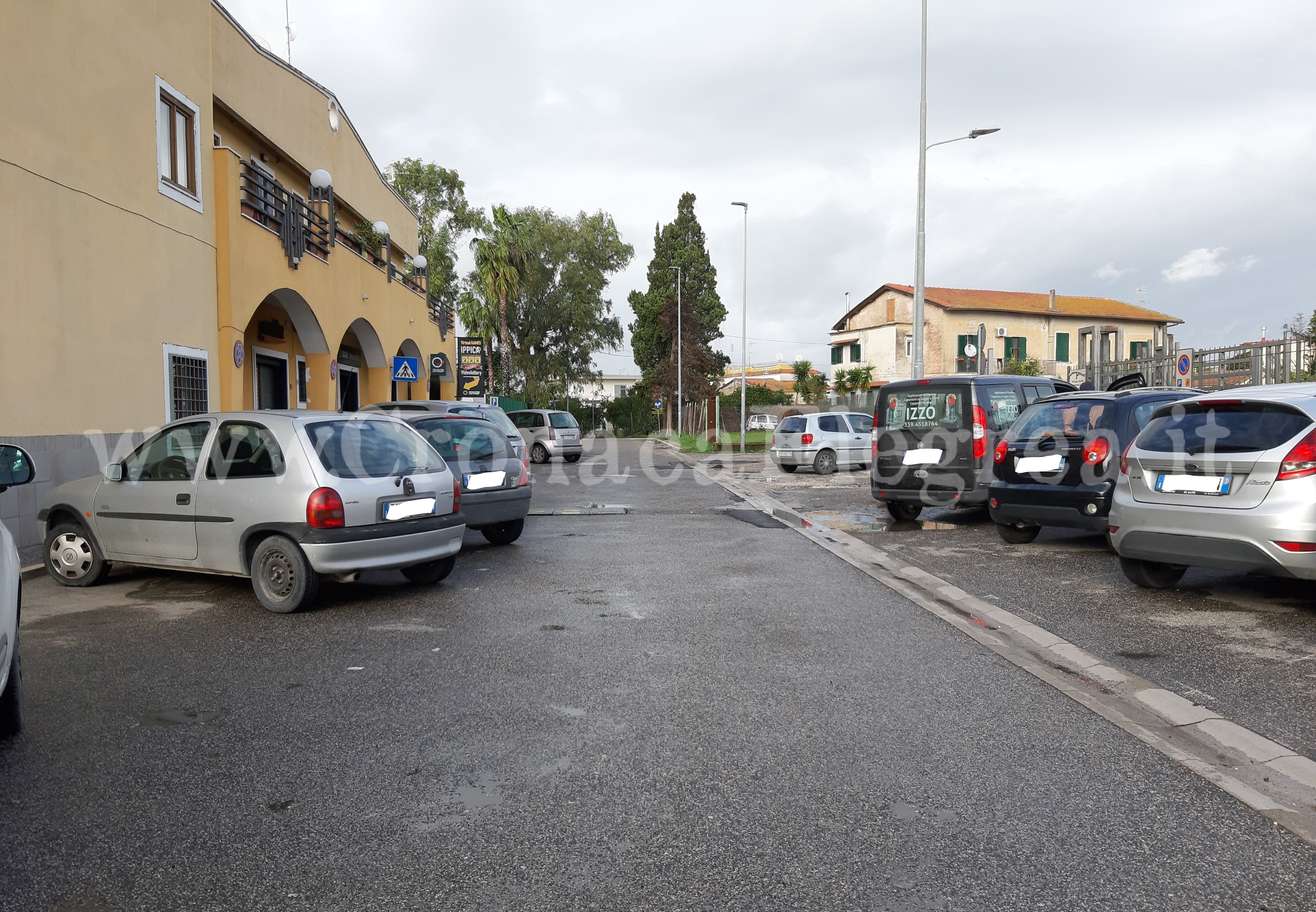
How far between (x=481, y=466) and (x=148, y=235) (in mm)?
5953

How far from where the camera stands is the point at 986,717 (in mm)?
4570

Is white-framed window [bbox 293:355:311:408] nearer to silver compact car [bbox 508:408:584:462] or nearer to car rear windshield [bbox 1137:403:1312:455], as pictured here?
silver compact car [bbox 508:408:584:462]

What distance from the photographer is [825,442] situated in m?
23.1

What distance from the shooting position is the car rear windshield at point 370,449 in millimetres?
7113

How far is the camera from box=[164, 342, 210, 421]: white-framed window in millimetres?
13023

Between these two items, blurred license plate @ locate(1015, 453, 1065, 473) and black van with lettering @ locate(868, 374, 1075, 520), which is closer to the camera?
blurred license plate @ locate(1015, 453, 1065, 473)

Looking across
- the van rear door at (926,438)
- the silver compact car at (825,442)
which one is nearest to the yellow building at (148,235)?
the van rear door at (926,438)

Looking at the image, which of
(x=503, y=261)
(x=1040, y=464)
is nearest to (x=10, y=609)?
(x=1040, y=464)

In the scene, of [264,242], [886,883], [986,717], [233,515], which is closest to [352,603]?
[233,515]

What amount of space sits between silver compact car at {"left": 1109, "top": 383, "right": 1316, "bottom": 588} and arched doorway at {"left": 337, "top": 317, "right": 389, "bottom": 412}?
18.5 m

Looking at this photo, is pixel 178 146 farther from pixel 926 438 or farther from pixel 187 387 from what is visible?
pixel 926 438

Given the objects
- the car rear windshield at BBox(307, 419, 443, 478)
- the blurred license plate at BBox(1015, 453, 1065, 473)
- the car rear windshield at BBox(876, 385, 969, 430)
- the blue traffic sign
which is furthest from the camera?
the blue traffic sign

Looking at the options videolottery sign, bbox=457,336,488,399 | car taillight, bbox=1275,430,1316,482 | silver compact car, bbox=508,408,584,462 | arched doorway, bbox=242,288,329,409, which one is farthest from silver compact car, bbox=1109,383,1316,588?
videolottery sign, bbox=457,336,488,399

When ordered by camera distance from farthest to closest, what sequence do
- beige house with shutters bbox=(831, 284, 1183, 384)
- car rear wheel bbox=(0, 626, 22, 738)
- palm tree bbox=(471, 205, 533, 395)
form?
beige house with shutters bbox=(831, 284, 1183, 384) < palm tree bbox=(471, 205, 533, 395) < car rear wheel bbox=(0, 626, 22, 738)
